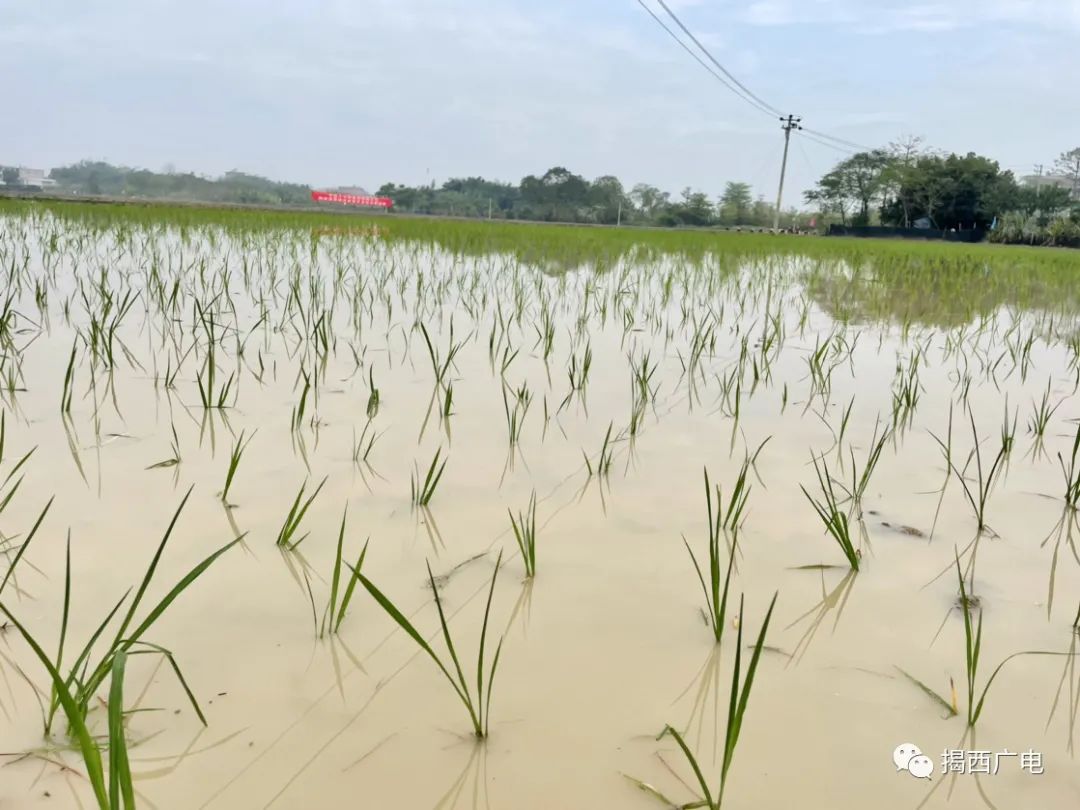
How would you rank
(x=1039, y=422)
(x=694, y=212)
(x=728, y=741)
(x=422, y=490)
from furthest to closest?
(x=694, y=212), (x=1039, y=422), (x=422, y=490), (x=728, y=741)

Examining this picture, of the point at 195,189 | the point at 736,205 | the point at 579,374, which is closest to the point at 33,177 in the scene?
the point at 195,189

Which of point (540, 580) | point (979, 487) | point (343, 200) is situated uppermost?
point (343, 200)

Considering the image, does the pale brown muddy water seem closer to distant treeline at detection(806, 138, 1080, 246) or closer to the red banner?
distant treeline at detection(806, 138, 1080, 246)

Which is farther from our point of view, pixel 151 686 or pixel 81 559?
pixel 81 559

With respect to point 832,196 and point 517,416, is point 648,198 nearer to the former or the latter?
point 832,196

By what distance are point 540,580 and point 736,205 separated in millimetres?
66770

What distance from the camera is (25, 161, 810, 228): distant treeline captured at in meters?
52.5

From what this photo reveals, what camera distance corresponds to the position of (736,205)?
A: 63031 mm

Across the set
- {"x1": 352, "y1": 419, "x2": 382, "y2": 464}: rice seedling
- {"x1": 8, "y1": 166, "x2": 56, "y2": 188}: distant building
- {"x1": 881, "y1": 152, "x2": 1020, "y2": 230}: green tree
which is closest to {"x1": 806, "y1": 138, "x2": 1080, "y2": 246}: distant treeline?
{"x1": 881, "y1": 152, "x2": 1020, "y2": 230}: green tree

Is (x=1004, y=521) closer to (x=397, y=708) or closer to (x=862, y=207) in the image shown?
(x=397, y=708)

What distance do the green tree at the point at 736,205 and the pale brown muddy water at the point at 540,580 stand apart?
60.3 m

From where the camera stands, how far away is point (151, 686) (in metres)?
0.82

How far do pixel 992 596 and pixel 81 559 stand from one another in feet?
4.58

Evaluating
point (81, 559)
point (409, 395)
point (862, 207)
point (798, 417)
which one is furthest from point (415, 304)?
point (862, 207)
